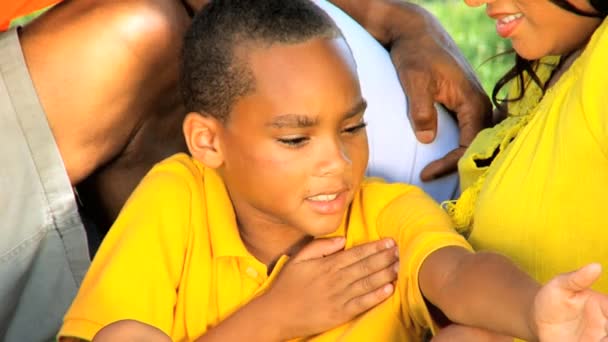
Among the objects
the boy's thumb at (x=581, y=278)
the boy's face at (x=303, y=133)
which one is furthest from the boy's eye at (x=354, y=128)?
the boy's thumb at (x=581, y=278)

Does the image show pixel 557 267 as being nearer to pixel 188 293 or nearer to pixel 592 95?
pixel 592 95

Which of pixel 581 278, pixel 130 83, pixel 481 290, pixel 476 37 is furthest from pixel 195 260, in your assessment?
pixel 476 37

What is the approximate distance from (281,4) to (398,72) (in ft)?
1.71

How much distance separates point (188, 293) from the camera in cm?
252

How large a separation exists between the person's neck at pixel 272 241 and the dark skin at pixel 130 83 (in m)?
0.42

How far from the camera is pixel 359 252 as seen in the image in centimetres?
246

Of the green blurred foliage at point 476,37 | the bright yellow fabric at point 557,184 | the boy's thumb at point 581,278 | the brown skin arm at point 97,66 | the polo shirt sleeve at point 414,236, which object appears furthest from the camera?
the green blurred foliage at point 476,37

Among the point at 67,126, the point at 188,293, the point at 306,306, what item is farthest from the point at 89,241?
the point at 306,306

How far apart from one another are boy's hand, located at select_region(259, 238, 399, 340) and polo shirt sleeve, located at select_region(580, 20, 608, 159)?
0.47 metres

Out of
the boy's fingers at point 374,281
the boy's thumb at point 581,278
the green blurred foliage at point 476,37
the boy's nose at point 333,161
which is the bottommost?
the green blurred foliage at point 476,37

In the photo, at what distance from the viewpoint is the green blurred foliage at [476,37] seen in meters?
4.41

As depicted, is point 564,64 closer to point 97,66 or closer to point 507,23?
point 507,23

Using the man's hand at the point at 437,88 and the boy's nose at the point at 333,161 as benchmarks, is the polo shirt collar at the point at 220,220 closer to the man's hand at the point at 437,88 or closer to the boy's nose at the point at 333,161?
the boy's nose at the point at 333,161

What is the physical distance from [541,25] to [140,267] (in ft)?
2.81
